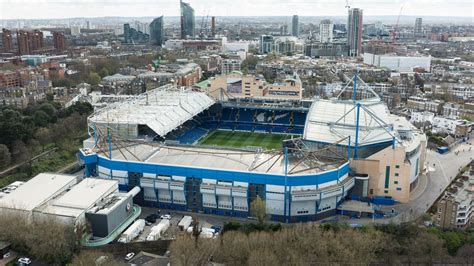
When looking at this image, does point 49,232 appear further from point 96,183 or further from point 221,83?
point 221,83

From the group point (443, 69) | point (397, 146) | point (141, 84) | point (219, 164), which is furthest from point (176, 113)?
point (443, 69)

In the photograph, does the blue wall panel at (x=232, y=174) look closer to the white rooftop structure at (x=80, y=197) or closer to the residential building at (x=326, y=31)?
the white rooftop structure at (x=80, y=197)

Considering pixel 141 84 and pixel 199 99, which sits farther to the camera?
pixel 141 84

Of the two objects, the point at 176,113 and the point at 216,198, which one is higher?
the point at 176,113

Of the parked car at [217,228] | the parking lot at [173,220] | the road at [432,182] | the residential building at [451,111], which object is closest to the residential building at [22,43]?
the parking lot at [173,220]

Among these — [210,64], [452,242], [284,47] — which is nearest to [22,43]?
[210,64]

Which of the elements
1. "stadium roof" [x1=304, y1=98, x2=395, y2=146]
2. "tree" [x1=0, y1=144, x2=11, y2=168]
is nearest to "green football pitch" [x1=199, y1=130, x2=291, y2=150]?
"stadium roof" [x1=304, y1=98, x2=395, y2=146]

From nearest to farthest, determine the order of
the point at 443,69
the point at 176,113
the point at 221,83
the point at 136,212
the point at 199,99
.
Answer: the point at 136,212 < the point at 176,113 < the point at 199,99 < the point at 221,83 < the point at 443,69

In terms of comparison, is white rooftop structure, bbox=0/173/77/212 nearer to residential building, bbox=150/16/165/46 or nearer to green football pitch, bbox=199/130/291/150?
green football pitch, bbox=199/130/291/150

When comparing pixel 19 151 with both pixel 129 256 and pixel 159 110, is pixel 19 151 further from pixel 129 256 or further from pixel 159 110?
pixel 129 256
